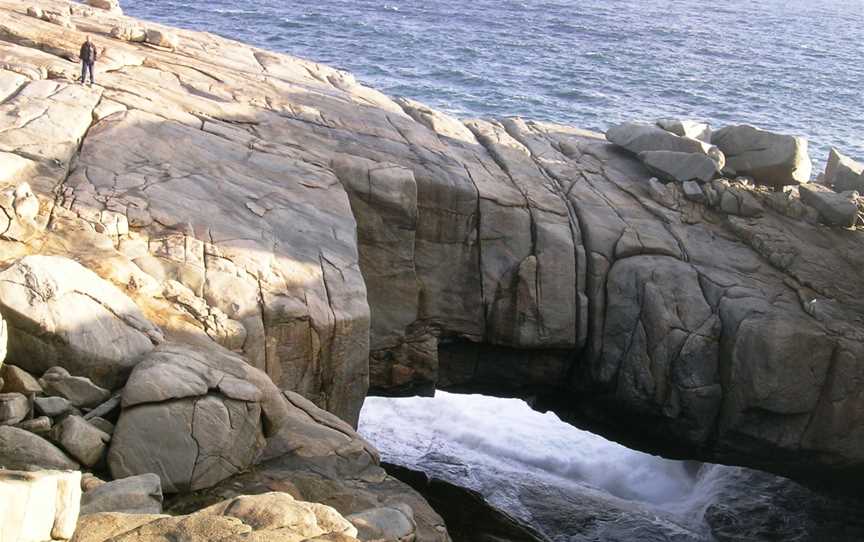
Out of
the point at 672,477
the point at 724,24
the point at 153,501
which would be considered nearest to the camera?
the point at 153,501

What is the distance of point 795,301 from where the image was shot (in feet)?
63.8

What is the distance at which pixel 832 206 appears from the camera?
836 inches

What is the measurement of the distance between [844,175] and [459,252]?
388 inches

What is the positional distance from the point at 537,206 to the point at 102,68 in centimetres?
933

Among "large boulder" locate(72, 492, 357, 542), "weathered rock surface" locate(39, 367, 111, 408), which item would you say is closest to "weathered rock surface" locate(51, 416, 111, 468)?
"weathered rock surface" locate(39, 367, 111, 408)

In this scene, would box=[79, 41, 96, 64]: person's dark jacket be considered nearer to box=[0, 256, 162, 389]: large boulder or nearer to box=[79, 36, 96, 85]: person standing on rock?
box=[79, 36, 96, 85]: person standing on rock

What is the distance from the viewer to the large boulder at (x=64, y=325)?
11.8 meters

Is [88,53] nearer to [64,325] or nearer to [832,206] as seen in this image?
[64,325]

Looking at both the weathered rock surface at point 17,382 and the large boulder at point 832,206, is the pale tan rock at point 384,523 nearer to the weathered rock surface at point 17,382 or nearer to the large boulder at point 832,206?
the weathered rock surface at point 17,382

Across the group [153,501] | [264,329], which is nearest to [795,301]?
[264,329]

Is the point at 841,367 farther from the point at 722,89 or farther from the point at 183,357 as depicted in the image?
the point at 722,89

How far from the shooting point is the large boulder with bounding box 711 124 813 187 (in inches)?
875

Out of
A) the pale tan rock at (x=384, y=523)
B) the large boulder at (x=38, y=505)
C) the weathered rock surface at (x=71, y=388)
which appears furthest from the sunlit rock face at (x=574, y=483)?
the large boulder at (x=38, y=505)

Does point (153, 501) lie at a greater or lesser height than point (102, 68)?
lesser
